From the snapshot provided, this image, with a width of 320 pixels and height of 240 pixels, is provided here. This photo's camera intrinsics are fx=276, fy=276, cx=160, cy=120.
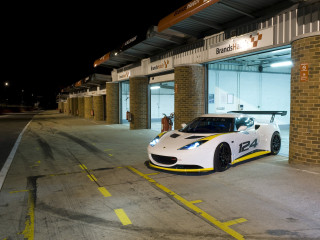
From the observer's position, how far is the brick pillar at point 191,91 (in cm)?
1225

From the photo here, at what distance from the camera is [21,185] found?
5.83 metres

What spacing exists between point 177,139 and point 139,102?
11.8 m

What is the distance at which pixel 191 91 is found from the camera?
12328 mm

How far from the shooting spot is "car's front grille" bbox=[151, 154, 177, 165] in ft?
20.3

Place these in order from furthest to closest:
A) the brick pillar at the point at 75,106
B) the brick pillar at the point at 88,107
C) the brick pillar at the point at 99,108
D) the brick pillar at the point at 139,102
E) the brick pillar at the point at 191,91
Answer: the brick pillar at the point at 75,106, the brick pillar at the point at 88,107, the brick pillar at the point at 99,108, the brick pillar at the point at 139,102, the brick pillar at the point at 191,91

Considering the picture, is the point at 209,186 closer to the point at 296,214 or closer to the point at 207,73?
the point at 296,214

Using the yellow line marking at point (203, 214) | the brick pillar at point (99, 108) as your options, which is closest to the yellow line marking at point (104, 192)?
the yellow line marking at point (203, 214)

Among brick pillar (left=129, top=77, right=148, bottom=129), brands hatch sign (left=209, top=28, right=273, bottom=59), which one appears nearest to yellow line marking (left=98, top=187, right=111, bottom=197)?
brands hatch sign (left=209, top=28, right=273, bottom=59)

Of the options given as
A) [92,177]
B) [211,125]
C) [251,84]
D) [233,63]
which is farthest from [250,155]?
[251,84]

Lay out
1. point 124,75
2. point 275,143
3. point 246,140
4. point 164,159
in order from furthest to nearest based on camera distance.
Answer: point 124,75 < point 275,143 < point 246,140 < point 164,159

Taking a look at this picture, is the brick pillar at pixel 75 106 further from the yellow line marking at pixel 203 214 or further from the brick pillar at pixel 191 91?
the yellow line marking at pixel 203 214

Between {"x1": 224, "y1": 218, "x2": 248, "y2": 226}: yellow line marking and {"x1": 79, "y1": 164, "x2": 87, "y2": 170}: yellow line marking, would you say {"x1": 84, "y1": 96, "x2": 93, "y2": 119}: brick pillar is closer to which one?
{"x1": 79, "y1": 164, "x2": 87, "y2": 170}: yellow line marking

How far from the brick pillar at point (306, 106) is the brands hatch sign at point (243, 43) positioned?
3.79 ft

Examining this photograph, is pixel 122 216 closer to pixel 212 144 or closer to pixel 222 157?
pixel 212 144
